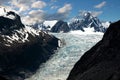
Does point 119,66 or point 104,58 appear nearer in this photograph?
point 119,66

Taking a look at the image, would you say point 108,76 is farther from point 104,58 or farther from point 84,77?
point 104,58

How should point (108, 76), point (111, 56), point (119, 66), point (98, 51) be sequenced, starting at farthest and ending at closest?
1. point (98, 51)
2. point (111, 56)
3. point (119, 66)
4. point (108, 76)

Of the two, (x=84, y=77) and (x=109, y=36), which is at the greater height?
(x=109, y=36)

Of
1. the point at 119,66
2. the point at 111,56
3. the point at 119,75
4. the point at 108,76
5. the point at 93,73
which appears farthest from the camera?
the point at 111,56

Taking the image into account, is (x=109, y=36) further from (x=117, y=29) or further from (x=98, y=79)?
(x=98, y=79)

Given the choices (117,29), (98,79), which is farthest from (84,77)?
(117,29)

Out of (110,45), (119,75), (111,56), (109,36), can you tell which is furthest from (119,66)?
(109,36)
